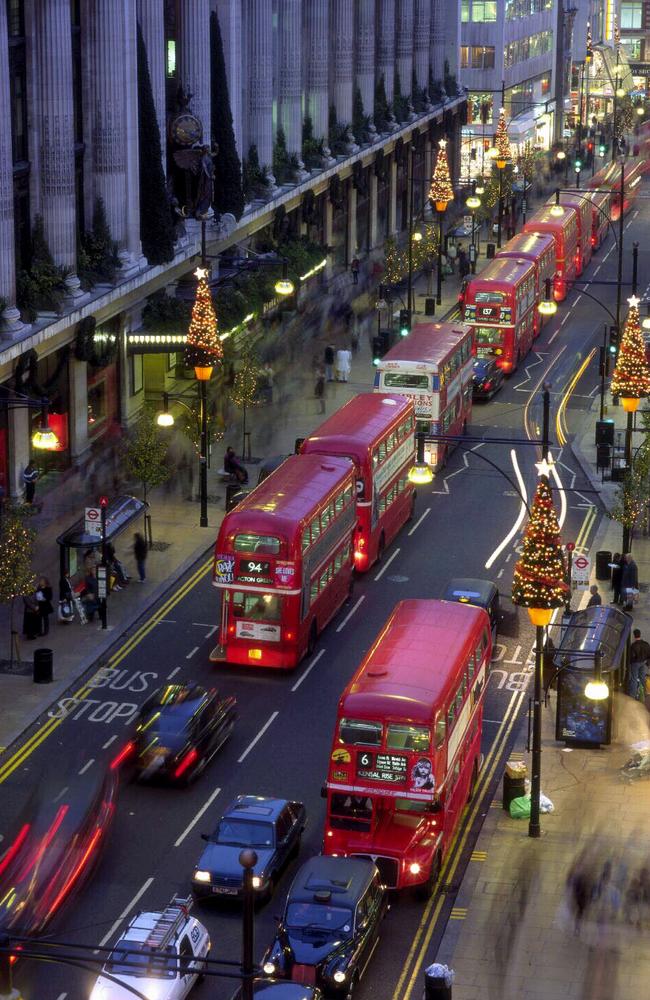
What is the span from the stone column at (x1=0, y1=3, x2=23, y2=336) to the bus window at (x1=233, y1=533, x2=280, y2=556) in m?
15.0

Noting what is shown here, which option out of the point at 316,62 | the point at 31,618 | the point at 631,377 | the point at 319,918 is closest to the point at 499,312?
the point at 316,62

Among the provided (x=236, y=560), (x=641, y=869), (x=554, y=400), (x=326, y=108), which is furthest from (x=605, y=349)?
(x=641, y=869)

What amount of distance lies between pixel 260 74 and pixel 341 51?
68.2ft

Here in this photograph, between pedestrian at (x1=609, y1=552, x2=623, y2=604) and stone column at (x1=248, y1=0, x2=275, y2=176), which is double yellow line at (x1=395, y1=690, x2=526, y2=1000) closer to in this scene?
pedestrian at (x1=609, y1=552, x2=623, y2=604)

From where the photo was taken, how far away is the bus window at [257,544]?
52594 mm

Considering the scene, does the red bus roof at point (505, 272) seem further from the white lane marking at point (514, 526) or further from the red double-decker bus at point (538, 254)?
the white lane marking at point (514, 526)

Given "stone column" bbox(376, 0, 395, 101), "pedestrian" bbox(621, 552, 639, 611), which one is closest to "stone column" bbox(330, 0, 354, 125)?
"stone column" bbox(376, 0, 395, 101)

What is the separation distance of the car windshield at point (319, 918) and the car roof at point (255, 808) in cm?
425

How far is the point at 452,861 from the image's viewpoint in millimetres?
43094

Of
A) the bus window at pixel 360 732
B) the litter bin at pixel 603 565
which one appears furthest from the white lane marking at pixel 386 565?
the bus window at pixel 360 732

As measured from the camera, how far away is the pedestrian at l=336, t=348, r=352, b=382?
88750mm

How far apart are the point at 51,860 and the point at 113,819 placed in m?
4.93

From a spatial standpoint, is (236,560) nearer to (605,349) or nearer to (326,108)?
(605,349)

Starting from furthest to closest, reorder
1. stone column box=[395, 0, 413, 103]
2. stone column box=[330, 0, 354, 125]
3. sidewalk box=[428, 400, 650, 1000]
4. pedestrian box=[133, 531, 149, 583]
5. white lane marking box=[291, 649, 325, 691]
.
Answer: stone column box=[395, 0, 413, 103] → stone column box=[330, 0, 354, 125] → pedestrian box=[133, 531, 149, 583] → white lane marking box=[291, 649, 325, 691] → sidewalk box=[428, 400, 650, 1000]
